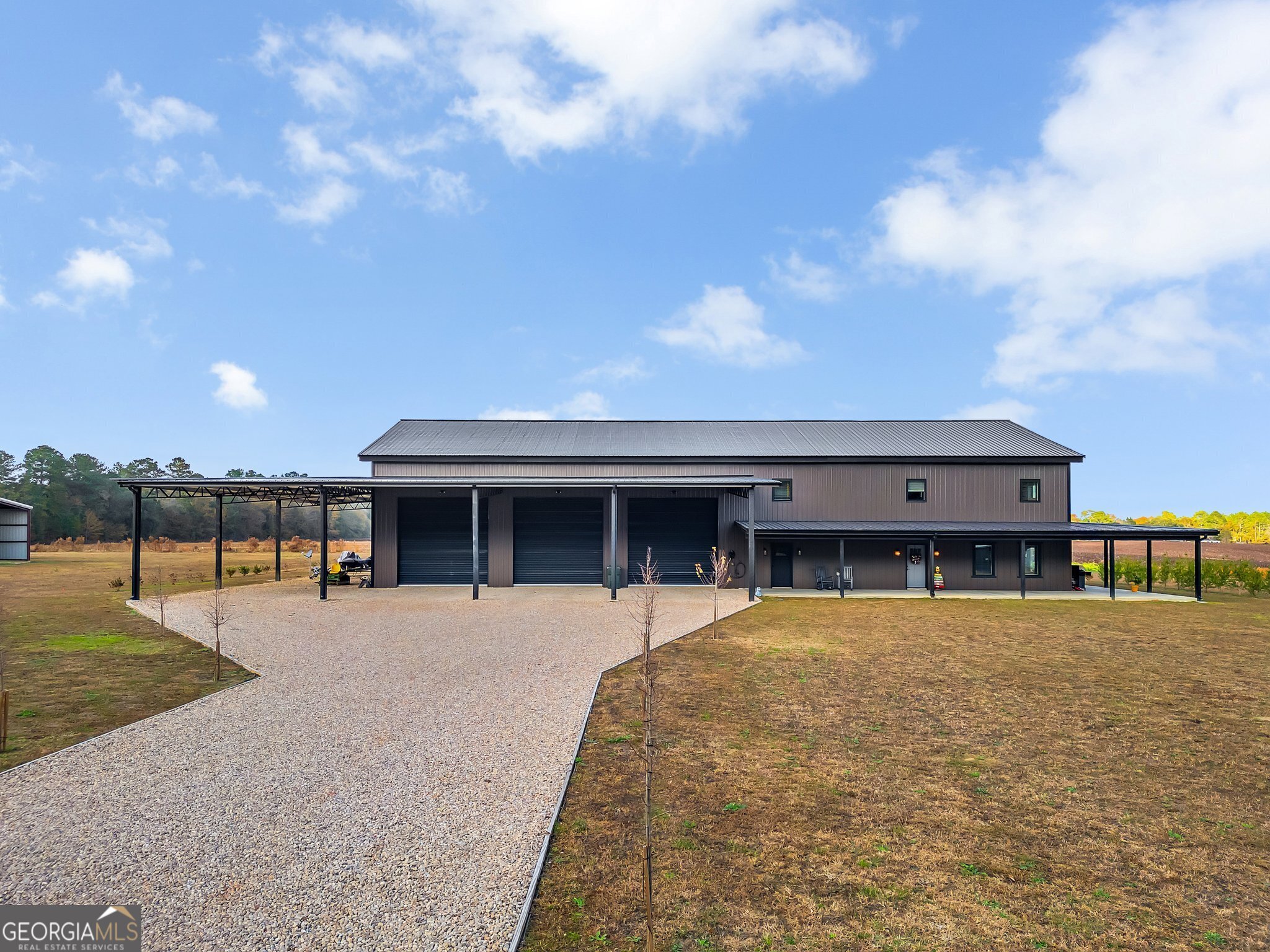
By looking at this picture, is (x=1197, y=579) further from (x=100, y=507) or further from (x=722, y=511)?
(x=100, y=507)

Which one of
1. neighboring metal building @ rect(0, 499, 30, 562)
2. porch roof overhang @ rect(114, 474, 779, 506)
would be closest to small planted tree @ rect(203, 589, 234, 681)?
porch roof overhang @ rect(114, 474, 779, 506)

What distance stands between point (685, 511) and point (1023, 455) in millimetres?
14689

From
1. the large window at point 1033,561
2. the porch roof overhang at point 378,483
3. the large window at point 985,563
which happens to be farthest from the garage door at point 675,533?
the large window at point 1033,561

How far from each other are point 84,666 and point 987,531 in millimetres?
26367

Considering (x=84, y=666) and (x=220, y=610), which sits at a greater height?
(x=220, y=610)

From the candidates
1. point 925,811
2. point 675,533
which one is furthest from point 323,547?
point 925,811

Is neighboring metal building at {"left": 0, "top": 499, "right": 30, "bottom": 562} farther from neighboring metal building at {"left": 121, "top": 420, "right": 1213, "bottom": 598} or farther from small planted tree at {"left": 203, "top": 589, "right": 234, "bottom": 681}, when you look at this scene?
small planted tree at {"left": 203, "top": 589, "right": 234, "bottom": 681}

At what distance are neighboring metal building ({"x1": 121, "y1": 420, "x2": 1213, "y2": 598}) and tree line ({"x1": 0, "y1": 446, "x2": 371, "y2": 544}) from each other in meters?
36.4

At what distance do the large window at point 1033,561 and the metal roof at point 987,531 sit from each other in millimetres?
1526

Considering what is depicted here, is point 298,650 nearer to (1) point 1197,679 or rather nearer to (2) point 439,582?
(2) point 439,582

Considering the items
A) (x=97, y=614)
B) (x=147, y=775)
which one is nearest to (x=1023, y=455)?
(x=147, y=775)

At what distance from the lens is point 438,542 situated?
25453mm

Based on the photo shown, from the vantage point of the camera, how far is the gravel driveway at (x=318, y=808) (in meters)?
4.29

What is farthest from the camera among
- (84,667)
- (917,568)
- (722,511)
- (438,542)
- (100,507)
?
(100,507)
